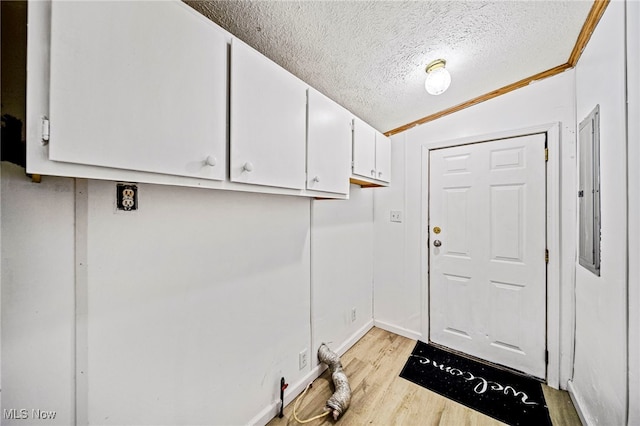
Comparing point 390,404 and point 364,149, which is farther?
point 364,149

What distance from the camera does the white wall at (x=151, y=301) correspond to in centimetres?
74

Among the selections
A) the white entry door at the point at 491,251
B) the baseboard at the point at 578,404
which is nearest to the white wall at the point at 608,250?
the baseboard at the point at 578,404

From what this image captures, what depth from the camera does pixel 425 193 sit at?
2338 millimetres

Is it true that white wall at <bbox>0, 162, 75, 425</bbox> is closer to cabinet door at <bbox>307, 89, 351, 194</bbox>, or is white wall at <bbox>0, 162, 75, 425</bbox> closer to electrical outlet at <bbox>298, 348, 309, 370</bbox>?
cabinet door at <bbox>307, 89, 351, 194</bbox>

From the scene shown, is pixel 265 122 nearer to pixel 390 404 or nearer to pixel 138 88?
pixel 138 88

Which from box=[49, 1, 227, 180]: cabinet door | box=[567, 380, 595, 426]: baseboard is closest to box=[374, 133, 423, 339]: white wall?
box=[567, 380, 595, 426]: baseboard

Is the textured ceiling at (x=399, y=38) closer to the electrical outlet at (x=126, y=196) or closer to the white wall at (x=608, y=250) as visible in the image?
the white wall at (x=608, y=250)

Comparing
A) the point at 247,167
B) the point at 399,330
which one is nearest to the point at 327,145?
the point at 247,167

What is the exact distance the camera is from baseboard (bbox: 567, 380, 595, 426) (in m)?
1.42

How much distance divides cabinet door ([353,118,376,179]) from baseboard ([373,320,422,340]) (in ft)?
5.21

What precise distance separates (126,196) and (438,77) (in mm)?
1774

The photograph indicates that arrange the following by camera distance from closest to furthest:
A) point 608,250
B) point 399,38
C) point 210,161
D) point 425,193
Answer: point 210,161 < point 608,250 < point 399,38 < point 425,193

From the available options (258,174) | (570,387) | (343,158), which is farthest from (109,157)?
(570,387)

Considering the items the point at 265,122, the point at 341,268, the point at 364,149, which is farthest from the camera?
the point at 341,268
